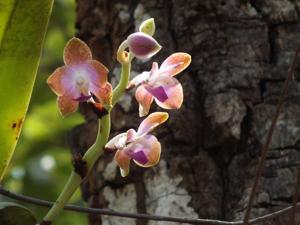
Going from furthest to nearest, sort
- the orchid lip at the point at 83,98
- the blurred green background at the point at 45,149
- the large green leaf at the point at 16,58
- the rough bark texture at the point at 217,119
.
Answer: the blurred green background at the point at 45,149, the rough bark texture at the point at 217,119, the large green leaf at the point at 16,58, the orchid lip at the point at 83,98

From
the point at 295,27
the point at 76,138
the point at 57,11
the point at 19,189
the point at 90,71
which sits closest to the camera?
the point at 90,71

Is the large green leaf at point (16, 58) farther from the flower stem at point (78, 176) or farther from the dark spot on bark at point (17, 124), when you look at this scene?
the flower stem at point (78, 176)

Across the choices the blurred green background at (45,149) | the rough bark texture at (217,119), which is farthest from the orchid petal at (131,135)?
the blurred green background at (45,149)

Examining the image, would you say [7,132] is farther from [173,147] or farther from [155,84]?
[173,147]

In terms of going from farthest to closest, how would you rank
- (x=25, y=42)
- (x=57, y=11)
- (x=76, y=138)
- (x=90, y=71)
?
(x=57, y=11) → (x=76, y=138) → (x=25, y=42) → (x=90, y=71)

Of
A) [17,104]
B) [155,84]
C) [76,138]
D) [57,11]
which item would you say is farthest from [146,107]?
[57,11]

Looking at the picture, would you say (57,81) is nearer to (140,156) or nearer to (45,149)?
(140,156)

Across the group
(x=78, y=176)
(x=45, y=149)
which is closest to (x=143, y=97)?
(x=78, y=176)
